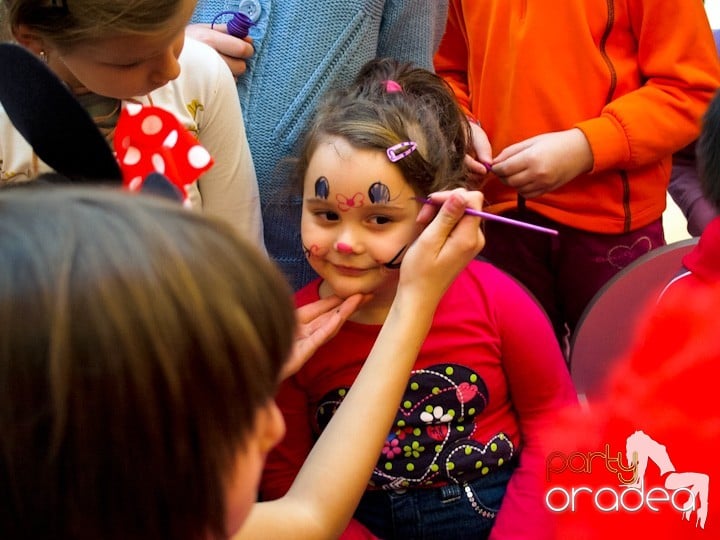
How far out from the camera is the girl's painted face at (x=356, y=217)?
3.22 feet

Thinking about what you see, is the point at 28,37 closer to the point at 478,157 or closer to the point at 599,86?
the point at 478,157

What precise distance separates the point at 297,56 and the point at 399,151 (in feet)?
0.73

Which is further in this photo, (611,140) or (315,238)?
(611,140)

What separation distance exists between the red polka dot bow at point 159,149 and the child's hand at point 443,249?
0.26 meters

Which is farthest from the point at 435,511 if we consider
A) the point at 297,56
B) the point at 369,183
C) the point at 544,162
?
the point at 297,56

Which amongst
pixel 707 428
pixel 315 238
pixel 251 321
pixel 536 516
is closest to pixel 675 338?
pixel 707 428

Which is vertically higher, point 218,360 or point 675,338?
point 218,360

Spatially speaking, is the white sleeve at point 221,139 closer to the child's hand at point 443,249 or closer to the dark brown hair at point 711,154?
the child's hand at point 443,249

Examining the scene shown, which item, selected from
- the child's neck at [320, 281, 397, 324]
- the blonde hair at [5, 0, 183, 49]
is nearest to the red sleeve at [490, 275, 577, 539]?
the child's neck at [320, 281, 397, 324]

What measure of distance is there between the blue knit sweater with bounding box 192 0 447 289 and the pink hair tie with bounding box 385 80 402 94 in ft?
0.20

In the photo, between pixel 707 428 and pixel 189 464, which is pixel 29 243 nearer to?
pixel 189 464

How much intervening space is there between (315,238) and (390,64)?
11.6 inches

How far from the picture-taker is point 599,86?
126cm

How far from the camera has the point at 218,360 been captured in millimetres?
479
